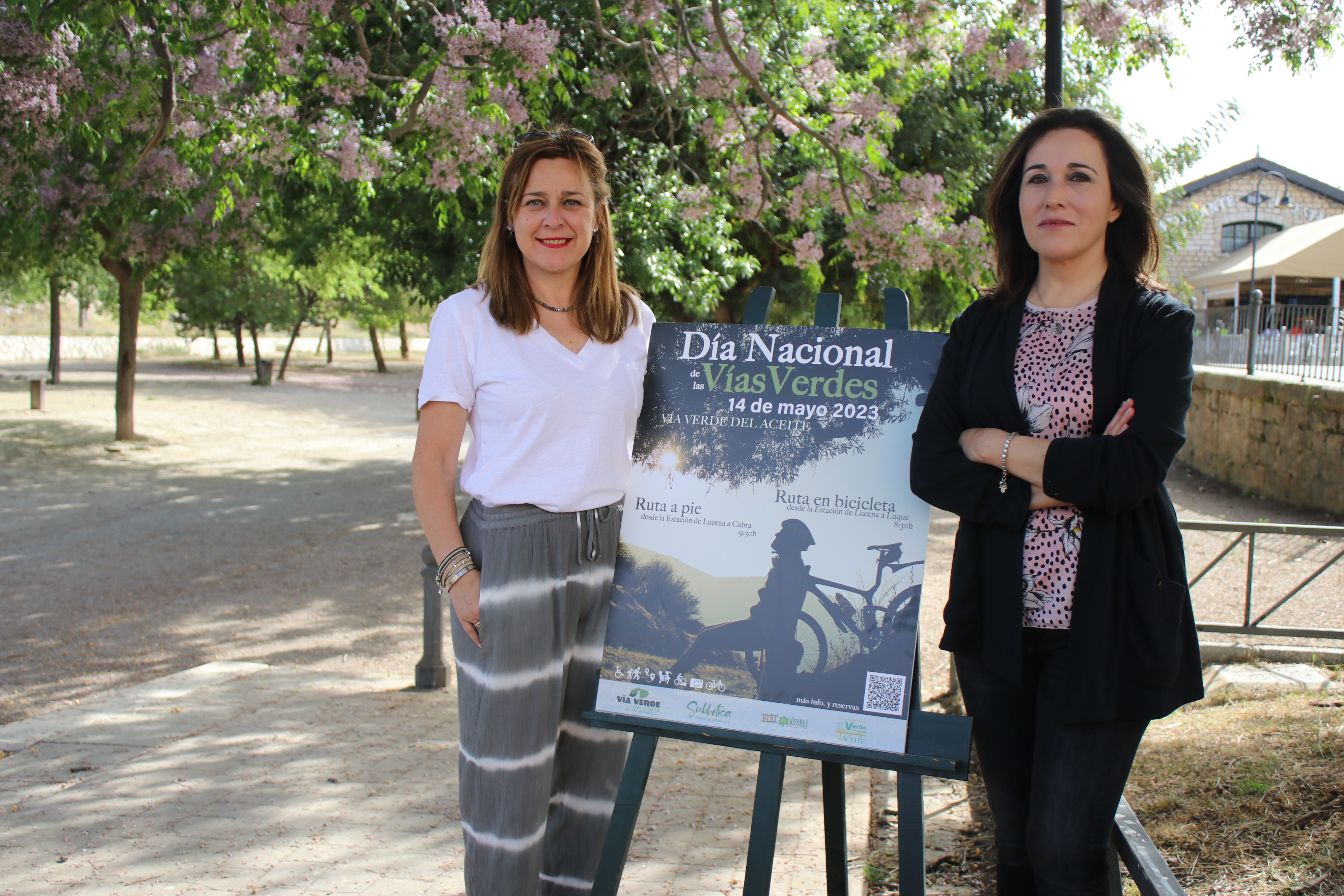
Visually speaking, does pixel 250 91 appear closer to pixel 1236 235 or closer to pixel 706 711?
pixel 706 711

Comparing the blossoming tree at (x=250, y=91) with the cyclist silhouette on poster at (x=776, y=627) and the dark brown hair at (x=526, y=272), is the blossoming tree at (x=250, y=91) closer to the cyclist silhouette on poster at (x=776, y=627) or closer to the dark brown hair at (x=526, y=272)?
the dark brown hair at (x=526, y=272)

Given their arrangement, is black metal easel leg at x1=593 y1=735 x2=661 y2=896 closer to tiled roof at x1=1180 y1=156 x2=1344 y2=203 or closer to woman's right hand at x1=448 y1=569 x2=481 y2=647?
woman's right hand at x1=448 y1=569 x2=481 y2=647

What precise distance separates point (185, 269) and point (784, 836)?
107 ft

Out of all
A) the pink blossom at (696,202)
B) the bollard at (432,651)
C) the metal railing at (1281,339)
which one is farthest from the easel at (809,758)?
the metal railing at (1281,339)

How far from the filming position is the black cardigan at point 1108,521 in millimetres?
2010

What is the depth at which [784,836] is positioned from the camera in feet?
12.4

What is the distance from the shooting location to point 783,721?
2.35 meters

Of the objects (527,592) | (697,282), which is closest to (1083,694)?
(527,592)

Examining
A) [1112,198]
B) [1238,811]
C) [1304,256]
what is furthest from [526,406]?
[1304,256]

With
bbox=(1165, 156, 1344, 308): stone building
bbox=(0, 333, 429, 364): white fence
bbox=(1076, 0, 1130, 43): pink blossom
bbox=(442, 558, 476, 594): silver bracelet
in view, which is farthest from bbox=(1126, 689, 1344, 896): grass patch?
bbox=(0, 333, 429, 364): white fence

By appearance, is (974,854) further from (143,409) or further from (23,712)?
(143,409)

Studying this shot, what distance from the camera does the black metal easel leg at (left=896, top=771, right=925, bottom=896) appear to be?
85.0 inches

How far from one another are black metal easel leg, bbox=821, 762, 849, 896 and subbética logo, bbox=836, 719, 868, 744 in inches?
13.2

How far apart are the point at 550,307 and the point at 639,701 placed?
1.01 metres
